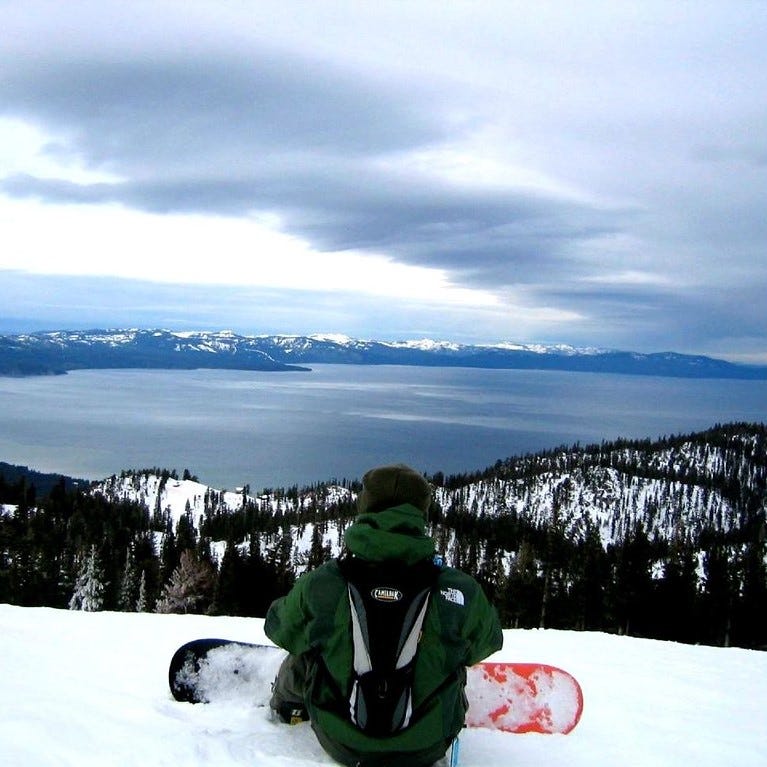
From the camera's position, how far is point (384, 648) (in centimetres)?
406

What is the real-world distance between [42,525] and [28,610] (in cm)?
6042

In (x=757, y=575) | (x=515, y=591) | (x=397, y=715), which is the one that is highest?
(x=397, y=715)

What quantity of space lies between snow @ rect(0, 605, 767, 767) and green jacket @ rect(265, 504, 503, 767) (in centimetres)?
→ 50

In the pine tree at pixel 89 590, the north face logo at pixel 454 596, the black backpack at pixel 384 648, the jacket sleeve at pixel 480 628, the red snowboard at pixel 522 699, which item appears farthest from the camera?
the pine tree at pixel 89 590

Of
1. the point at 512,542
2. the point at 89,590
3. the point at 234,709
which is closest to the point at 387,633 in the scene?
the point at 234,709

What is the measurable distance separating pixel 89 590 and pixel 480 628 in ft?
142

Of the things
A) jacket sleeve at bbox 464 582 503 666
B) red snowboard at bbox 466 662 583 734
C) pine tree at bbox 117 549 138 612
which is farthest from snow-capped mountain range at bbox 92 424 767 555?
jacket sleeve at bbox 464 582 503 666

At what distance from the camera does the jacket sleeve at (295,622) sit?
14.4 ft

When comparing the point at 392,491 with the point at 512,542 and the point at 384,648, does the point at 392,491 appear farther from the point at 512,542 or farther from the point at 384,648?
the point at 512,542

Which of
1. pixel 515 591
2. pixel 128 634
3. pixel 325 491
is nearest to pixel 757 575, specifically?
pixel 515 591

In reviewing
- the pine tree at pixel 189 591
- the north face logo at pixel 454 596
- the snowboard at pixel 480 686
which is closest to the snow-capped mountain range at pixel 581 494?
the pine tree at pixel 189 591

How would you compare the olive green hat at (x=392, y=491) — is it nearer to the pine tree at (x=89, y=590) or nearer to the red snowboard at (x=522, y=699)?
the red snowboard at (x=522, y=699)

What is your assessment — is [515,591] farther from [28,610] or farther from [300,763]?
[300,763]

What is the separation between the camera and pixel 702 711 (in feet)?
25.0
